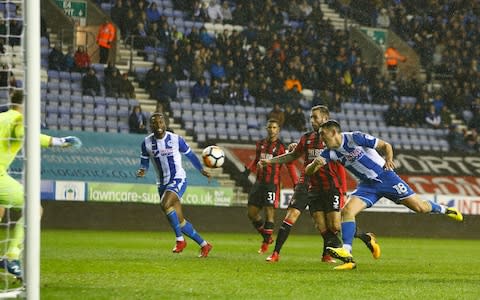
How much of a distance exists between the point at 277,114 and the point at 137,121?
3982mm

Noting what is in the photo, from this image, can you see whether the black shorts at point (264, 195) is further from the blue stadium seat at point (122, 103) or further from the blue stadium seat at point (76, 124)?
the blue stadium seat at point (122, 103)

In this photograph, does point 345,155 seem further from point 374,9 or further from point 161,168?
point 374,9

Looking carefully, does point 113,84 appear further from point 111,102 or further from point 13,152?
point 13,152

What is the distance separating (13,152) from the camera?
9.65 meters

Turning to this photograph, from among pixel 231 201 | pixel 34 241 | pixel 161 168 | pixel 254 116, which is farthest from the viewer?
pixel 254 116

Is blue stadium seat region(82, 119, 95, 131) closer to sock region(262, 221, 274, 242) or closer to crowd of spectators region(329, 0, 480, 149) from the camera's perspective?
sock region(262, 221, 274, 242)

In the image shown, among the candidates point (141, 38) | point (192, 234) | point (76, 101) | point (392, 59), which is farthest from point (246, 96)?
point (192, 234)

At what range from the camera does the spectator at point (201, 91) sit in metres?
27.0

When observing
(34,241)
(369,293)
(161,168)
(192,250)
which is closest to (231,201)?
(192,250)

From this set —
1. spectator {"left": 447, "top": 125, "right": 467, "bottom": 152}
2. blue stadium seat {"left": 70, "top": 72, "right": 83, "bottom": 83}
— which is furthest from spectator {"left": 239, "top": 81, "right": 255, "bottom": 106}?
spectator {"left": 447, "top": 125, "right": 467, "bottom": 152}

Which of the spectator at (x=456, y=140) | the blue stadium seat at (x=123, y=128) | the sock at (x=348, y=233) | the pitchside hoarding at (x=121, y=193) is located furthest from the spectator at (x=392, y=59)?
the sock at (x=348, y=233)

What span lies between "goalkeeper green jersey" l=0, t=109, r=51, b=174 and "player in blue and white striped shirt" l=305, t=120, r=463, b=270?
3.81m

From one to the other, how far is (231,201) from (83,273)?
1374cm

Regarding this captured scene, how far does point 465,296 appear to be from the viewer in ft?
29.8
